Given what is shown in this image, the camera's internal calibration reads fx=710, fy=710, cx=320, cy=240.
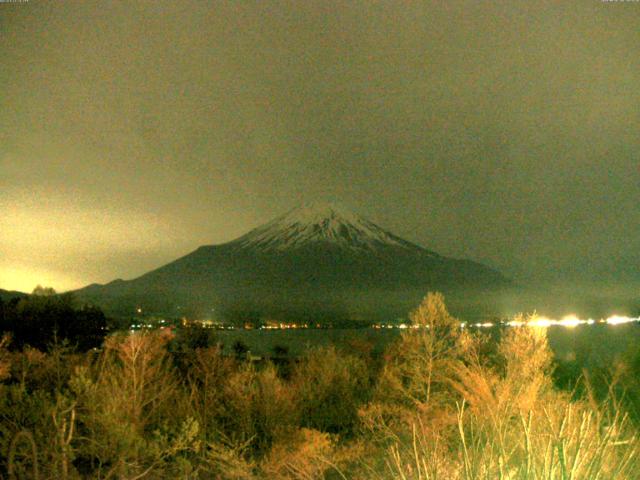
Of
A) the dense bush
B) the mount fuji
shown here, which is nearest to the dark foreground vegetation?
the dense bush

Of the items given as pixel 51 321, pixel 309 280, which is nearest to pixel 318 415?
pixel 51 321

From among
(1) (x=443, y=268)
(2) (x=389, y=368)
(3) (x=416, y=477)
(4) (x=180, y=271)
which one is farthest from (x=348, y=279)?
(3) (x=416, y=477)

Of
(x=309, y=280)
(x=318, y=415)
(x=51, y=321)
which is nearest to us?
(x=318, y=415)

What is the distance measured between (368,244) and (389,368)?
11465 centimetres

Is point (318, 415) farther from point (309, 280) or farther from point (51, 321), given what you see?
point (309, 280)

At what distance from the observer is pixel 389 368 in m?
16.7

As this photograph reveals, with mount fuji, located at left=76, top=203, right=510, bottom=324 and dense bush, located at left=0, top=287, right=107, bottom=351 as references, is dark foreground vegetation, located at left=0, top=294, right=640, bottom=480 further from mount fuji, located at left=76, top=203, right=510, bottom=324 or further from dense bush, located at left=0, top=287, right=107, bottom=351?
mount fuji, located at left=76, top=203, right=510, bottom=324

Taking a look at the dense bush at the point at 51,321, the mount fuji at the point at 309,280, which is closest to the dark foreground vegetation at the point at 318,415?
the dense bush at the point at 51,321

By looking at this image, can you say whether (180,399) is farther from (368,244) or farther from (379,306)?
(368,244)

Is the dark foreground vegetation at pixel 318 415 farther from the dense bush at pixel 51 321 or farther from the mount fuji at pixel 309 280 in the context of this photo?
the mount fuji at pixel 309 280

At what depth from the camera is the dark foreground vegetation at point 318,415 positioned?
16.1 ft

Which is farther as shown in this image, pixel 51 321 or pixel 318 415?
pixel 51 321

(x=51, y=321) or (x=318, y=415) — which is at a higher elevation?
(x=51, y=321)

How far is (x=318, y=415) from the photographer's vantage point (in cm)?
1494
